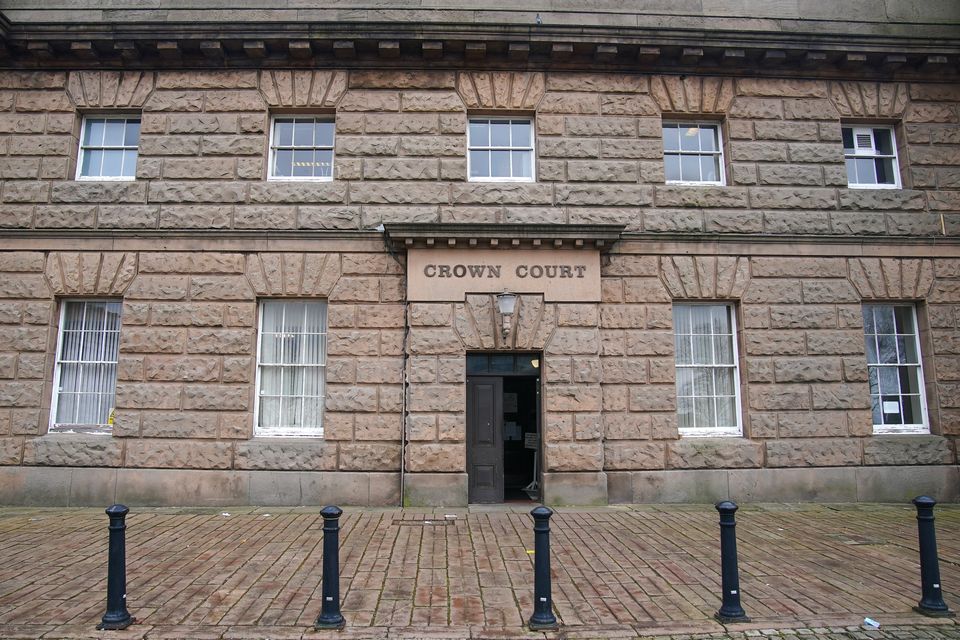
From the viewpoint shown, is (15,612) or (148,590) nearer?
(15,612)

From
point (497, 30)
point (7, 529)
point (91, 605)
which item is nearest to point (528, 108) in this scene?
point (497, 30)

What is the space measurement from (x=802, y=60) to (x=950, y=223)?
4.35 metres

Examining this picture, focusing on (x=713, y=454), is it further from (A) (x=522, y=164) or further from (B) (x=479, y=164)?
(B) (x=479, y=164)

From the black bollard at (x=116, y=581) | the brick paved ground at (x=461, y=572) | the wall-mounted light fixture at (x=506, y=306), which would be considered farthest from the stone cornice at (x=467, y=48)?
the black bollard at (x=116, y=581)

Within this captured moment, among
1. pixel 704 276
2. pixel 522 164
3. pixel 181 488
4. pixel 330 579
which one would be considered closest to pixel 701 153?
pixel 704 276

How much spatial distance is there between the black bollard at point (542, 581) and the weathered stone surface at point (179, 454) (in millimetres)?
6802

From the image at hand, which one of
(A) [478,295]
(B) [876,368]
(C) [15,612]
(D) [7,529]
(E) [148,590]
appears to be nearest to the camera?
(C) [15,612]

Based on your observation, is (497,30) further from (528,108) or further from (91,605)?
(91,605)

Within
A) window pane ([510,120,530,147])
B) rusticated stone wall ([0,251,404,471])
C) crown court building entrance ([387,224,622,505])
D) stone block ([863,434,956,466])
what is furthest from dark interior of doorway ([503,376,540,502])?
stone block ([863,434,956,466])

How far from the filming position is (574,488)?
9.70 metres

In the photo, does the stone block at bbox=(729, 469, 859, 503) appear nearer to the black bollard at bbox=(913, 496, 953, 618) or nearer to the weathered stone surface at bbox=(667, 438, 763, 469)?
the weathered stone surface at bbox=(667, 438, 763, 469)

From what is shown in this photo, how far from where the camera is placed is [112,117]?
11.0 meters

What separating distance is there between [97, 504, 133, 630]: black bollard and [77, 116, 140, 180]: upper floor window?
799cm

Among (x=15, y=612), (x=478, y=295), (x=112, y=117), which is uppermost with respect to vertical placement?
(x=112, y=117)
